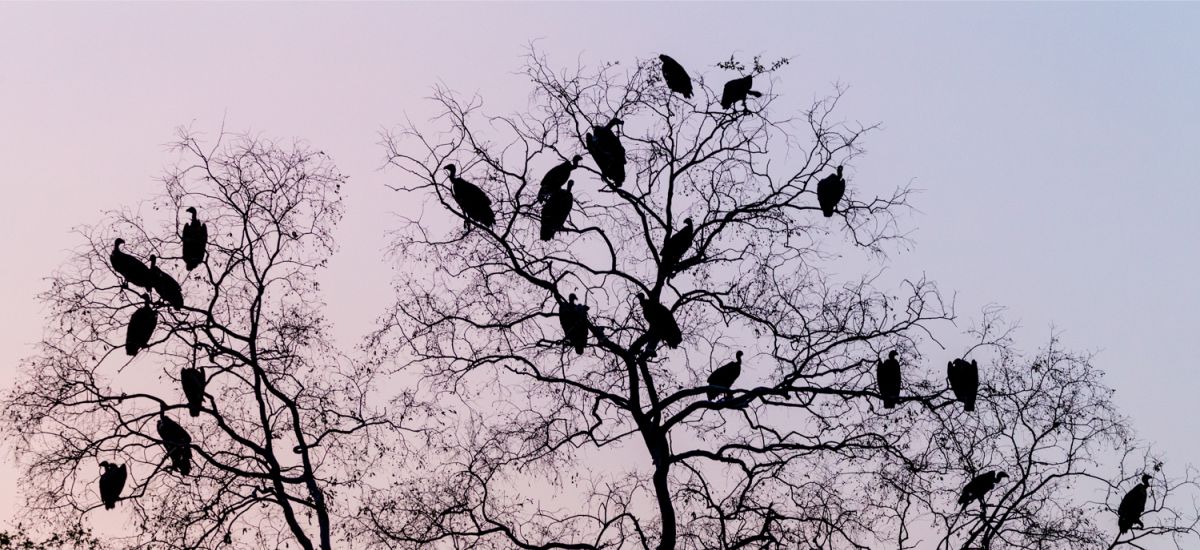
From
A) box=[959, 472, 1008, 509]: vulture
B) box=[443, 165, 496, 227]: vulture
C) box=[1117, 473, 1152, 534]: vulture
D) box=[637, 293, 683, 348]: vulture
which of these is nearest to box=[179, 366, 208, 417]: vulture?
box=[443, 165, 496, 227]: vulture

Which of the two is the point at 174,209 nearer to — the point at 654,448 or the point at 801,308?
the point at 654,448

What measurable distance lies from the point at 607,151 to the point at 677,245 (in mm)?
1265

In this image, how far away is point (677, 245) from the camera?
1650 cm

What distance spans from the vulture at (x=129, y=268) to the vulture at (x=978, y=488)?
948 cm

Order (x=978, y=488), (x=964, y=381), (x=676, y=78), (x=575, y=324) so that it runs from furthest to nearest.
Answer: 1. (x=978, y=488)
2. (x=964, y=381)
3. (x=676, y=78)
4. (x=575, y=324)

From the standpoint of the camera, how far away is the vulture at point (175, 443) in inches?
647

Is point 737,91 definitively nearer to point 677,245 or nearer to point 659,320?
point 677,245

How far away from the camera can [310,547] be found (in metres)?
17.0

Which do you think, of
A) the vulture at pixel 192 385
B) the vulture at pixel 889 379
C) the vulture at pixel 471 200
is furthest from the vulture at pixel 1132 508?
the vulture at pixel 192 385

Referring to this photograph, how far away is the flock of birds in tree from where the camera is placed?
643 inches

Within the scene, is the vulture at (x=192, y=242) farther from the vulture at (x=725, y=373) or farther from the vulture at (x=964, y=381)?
the vulture at (x=964, y=381)

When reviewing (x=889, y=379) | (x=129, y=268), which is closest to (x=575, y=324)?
(x=889, y=379)

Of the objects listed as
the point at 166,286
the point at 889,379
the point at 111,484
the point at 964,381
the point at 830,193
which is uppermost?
the point at 830,193

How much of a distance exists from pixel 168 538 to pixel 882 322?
7.83m
